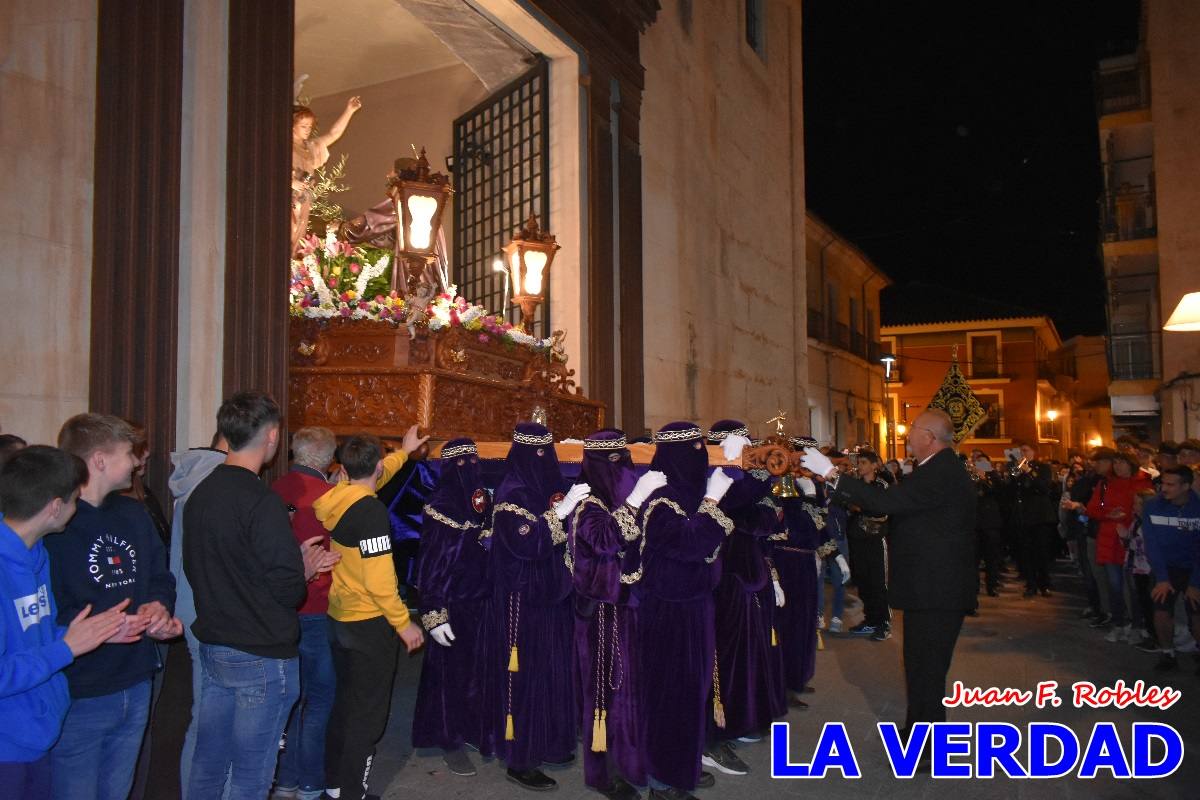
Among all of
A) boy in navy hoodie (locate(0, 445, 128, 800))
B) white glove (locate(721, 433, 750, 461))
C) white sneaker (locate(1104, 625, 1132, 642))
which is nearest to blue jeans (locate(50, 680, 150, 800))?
boy in navy hoodie (locate(0, 445, 128, 800))

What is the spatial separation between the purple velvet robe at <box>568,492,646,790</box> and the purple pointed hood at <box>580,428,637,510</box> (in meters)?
0.08

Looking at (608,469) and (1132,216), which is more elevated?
(1132,216)

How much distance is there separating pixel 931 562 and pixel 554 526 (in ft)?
7.49

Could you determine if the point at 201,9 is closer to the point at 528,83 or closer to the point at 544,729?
the point at 544,729

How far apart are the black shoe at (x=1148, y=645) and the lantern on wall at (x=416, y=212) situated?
26.4ft

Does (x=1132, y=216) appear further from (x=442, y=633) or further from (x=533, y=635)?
(x=442, y=633)

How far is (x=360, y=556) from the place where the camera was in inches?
182

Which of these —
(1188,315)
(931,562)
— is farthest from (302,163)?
(1188,315)

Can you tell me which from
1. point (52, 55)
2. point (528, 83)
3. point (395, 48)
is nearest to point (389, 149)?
point (395, 48)

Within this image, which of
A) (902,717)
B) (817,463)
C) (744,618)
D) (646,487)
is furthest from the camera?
(902,717)

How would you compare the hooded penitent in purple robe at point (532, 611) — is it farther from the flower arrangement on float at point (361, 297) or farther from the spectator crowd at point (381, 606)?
the flower arrangement on float at point (361, 297)

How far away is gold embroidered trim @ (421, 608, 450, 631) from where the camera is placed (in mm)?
5094

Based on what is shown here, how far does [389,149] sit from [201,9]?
904 centimetres

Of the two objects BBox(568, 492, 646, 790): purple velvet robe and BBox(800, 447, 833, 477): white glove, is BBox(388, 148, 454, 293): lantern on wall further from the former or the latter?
BBox(800, 447, 833, 477): white glove
